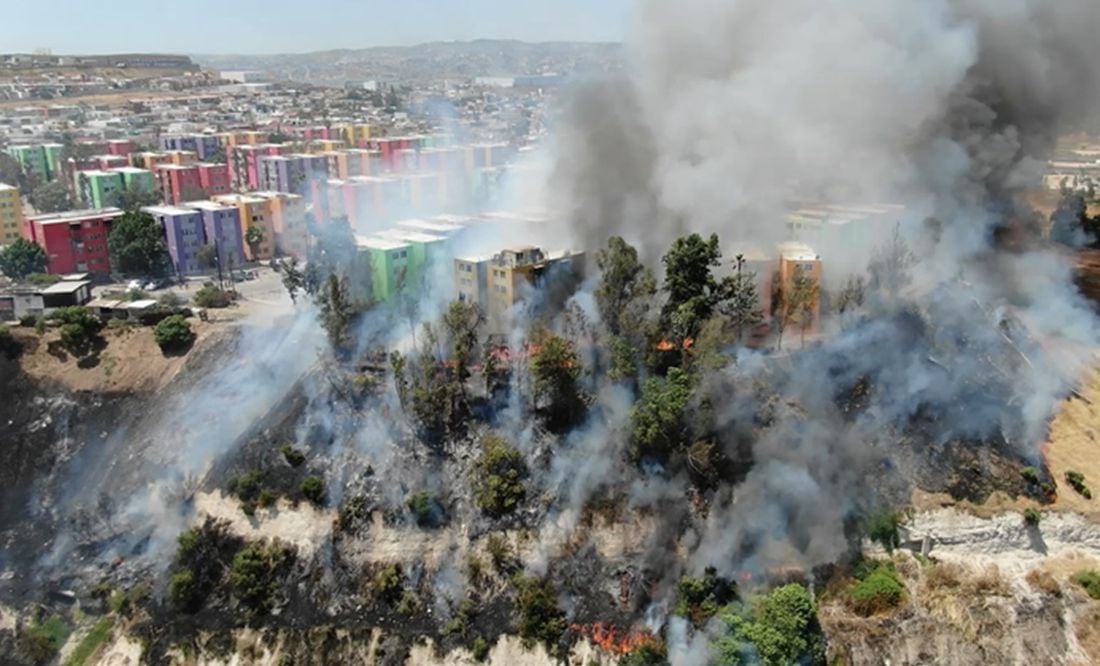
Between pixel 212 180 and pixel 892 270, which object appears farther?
pixel 212 180

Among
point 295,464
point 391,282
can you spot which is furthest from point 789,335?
point 295,464

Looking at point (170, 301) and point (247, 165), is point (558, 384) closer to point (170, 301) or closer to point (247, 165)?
point (170, 301)

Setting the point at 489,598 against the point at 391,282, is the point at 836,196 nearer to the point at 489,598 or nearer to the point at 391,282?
the point at 391,282

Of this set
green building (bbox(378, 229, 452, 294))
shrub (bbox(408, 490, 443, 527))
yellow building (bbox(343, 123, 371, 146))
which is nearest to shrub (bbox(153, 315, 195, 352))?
green building (bbox(378, 229, 452, 294))

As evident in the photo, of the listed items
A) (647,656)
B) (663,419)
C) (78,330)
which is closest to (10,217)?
(78,330)

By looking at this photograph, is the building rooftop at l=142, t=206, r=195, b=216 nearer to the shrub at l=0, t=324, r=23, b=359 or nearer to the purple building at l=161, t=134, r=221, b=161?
the shrub at l=0, t=324, r=23, b=359

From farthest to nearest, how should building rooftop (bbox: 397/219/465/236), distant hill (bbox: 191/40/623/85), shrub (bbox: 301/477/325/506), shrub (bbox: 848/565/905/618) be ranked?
distant hill (bbox: 191/40/623/85)
building rooftop (bbox: 397/219/465/236)
shrub (bbox: 301/477/325/506)
shrub (bbox: 848/565/905/618)
